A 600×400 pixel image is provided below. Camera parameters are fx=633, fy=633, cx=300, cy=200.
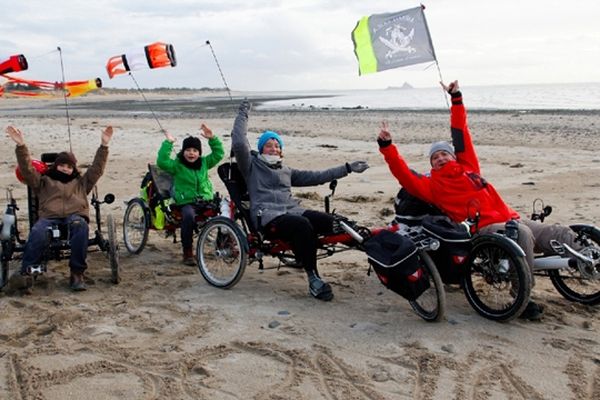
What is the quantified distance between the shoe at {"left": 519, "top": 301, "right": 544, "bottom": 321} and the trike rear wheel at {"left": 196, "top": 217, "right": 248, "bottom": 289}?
251cm

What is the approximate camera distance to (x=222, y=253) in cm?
625

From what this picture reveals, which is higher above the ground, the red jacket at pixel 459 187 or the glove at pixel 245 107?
the glove at pixel 245 107

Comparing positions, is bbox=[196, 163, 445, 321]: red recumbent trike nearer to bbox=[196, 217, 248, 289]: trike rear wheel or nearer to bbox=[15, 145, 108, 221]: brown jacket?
bbox=[196, 217, 248, 289]: trike rear wheel

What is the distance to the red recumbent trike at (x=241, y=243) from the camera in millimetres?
5551

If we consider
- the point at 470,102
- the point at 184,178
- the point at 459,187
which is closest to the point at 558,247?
the point at 459,187

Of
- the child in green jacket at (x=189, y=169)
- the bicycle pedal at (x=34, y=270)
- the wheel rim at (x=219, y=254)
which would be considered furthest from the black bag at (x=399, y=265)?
the bicycle pedal at (x=34, y=270)

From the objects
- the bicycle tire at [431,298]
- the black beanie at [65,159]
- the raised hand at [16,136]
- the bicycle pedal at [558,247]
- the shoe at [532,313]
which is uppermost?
the raised hand at [16,136]

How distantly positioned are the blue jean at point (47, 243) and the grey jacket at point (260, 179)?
162cm

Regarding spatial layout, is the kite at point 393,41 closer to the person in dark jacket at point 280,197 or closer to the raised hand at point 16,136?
the person in dark jacket at point 280,197

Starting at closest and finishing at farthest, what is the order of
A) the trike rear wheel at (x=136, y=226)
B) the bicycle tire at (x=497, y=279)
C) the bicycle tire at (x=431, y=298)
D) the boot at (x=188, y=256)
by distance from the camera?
the bicycle tire at (x=497, y=279) < the bicycle tire at (x=431, y=298) < the boot at (x=188, y=256) < the trike rear wheel at (x=136, y=226)

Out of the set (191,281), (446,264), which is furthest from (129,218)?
(446,264)

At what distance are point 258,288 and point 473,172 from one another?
2291mm

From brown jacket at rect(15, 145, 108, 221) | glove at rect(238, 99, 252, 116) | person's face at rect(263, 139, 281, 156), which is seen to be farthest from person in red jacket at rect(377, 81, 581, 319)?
brown jacket at rect(15, 145, 108, 221)

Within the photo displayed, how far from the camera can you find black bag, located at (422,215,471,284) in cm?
514
